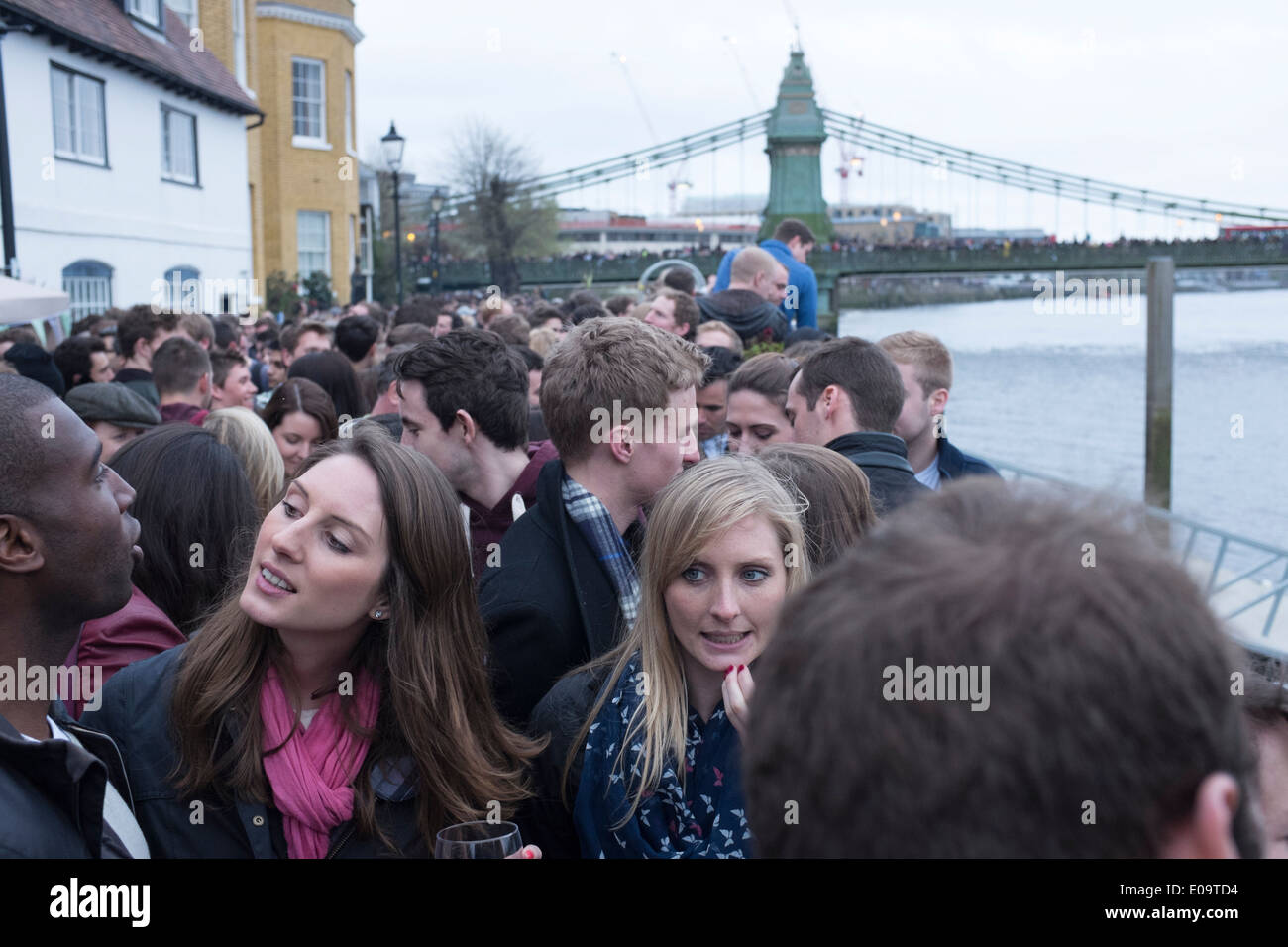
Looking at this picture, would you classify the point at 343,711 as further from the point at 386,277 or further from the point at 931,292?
the point at 931,292

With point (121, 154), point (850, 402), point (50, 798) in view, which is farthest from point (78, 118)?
point (50, 798)

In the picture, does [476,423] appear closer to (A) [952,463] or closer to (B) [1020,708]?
(A) [952,463]

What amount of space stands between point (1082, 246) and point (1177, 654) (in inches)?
1663

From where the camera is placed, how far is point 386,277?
3675 centimetres

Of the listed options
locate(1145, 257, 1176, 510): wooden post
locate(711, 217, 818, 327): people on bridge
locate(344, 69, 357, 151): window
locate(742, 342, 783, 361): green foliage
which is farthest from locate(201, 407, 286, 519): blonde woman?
locate(344, 69, 357, 151): window

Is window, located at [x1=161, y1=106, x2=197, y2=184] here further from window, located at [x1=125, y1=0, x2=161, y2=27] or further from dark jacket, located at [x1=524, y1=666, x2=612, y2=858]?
dark jacket, located at [x1=524, y1=666, x2=612, y2=858]

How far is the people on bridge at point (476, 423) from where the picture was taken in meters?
4.30

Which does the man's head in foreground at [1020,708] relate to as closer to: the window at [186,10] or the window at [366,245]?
the window at [186,10]

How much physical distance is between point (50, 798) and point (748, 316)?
661 centimetres

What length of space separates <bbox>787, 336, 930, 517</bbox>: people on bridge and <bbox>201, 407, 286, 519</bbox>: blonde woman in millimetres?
1950

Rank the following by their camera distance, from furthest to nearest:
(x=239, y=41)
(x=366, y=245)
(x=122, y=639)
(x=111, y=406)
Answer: (x=366, y=245)
(x=239, y=41)
(x=111, y=406)
(x=122, y=639)

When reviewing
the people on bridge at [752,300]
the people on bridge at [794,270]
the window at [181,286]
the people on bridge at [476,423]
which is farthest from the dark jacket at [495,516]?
the window at [181,286]

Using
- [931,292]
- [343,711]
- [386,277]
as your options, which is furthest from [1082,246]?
[343,711]

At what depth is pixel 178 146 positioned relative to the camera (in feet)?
65.9
